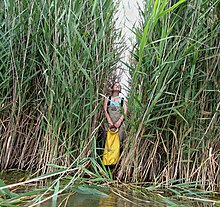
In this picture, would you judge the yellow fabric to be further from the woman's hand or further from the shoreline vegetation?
the shoreline vegetation

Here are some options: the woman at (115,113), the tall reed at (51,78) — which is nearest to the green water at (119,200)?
the tall reed at (51,78)

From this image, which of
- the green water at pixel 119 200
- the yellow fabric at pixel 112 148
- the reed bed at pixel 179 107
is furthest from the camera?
the yellow fabric at pixel 112 148

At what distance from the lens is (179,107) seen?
164 cm

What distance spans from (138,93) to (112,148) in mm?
551

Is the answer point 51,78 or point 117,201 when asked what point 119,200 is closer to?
point 117,201

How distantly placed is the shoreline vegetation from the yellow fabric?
0.24 meters

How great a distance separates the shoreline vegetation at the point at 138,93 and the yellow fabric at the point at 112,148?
24cm

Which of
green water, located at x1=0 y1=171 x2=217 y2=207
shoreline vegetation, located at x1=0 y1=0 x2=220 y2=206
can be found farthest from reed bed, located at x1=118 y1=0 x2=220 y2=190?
green water, located at x1=0 y1=171 x2=217 y2=207

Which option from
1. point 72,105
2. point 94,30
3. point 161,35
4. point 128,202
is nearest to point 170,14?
point 161,35

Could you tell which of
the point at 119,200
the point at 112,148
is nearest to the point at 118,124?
the point at 112,148

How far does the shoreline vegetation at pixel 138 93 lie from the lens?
62.3 inches

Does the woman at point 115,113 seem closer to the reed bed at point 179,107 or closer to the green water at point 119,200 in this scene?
the reed bed at point 179,107

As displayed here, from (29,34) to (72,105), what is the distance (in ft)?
2.02

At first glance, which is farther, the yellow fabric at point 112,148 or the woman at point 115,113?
the woman at point 115,113
